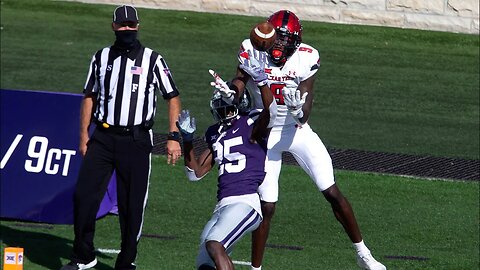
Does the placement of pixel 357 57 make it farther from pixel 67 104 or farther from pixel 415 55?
pixel 67 104

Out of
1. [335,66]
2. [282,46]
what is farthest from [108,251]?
Answer: [335,66]

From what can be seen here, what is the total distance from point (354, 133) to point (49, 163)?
463 centimetres

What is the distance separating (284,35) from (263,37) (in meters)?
0.71

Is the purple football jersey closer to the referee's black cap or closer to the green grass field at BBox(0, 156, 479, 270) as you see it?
the referee's black cap

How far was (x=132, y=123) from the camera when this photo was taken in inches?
340

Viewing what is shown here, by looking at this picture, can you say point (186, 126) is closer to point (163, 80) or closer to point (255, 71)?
point (255, 71)

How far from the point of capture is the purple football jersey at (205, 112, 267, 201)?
771cm

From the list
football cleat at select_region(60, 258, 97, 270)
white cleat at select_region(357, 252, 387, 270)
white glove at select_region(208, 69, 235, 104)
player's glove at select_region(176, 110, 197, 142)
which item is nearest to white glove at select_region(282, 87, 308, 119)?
white glove at select_region(208, 69, 235, 104)

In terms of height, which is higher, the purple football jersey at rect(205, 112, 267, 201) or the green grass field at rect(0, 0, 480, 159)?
the purple football jersey at rect(205, 112, 267, 201)

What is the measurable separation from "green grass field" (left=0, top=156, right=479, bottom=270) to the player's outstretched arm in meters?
1.43

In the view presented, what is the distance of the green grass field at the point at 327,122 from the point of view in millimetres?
9797

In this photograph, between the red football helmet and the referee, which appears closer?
the referee

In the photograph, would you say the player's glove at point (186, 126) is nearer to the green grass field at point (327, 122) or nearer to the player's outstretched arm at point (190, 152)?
the player's outstretched arm at point (190, 152)

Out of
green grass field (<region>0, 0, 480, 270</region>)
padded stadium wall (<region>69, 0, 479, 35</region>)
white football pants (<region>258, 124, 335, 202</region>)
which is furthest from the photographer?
padded stadium wall (<region>69, 0, 479, 35</region>)
